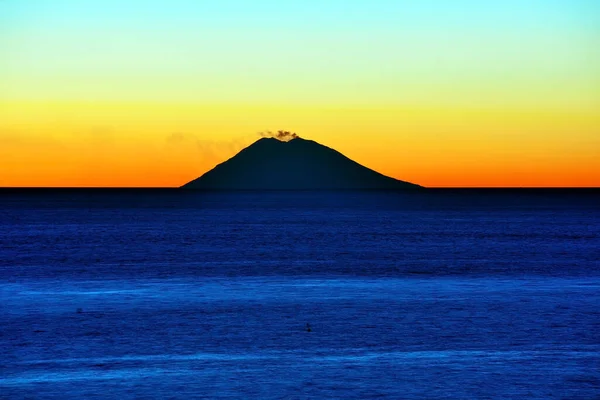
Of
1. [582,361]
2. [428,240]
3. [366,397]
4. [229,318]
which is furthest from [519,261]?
[366,397]

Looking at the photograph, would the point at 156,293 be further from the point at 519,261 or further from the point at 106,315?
the point at 519,261

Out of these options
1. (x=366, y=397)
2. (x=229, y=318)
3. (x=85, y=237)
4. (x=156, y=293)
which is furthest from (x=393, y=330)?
(x=85, y=237)

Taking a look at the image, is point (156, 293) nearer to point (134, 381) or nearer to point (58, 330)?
point (58, 330)

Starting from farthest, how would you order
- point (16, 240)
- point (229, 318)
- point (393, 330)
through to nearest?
point (16, 240), point (229, 318), point (393, 330)

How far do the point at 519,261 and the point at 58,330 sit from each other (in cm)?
3687

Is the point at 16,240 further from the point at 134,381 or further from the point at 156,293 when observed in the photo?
the point at 134,381

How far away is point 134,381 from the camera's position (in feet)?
61.6

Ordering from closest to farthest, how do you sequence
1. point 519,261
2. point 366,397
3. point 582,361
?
point 366,397, point 582,361, point 519,261

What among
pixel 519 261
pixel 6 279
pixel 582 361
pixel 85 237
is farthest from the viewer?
pixel 85 237

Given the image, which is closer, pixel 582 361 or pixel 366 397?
pixel 366 397

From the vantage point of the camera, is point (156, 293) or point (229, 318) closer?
Result: point (229, 318)

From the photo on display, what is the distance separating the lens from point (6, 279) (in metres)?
43.1

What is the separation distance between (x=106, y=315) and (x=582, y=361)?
14560 millimetres

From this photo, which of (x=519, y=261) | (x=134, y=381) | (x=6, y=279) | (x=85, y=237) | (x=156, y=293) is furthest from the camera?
(x=85, y=237)
